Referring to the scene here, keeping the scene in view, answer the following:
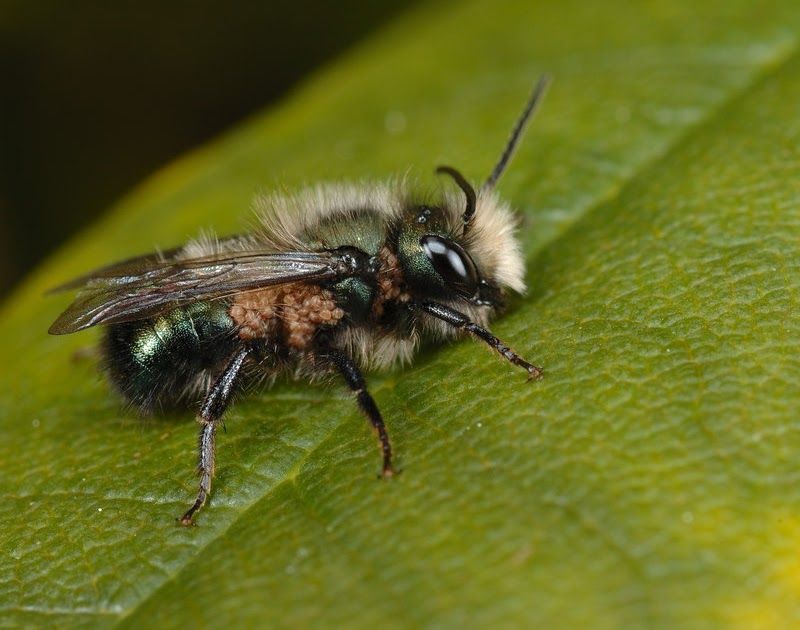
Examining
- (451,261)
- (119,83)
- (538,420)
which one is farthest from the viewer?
(119,83)

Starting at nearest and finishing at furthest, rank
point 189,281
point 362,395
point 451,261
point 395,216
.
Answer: point 362,395 → point 189,281 → point 451,261 → point 395,216

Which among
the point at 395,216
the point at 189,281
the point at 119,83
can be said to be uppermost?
the point at 119,83

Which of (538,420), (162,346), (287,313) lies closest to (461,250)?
(287,313)

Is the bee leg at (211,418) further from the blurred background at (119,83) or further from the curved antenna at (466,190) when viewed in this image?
the blurred background at (119,83)

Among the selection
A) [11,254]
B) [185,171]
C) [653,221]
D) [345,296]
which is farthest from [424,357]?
[11,254]

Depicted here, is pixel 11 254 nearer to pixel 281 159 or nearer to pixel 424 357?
pixel 281 159

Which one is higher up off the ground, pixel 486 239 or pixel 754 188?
pixel 486 239

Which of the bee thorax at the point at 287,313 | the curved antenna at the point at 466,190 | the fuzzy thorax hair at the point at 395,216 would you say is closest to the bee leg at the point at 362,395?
the bee thorax at the point at 287,313

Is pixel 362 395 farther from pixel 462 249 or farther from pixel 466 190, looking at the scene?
pixel 466 190
